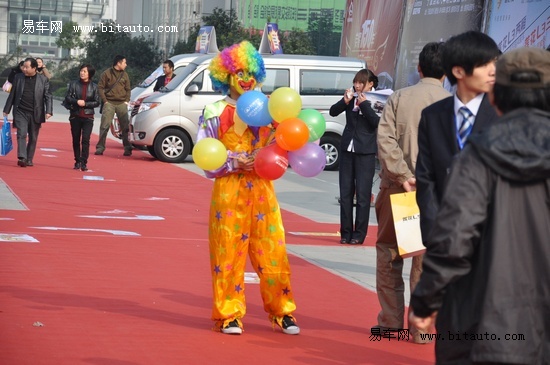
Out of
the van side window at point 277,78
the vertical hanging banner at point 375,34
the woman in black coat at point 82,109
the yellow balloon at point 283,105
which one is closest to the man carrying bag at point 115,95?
the van side window at point 277,78

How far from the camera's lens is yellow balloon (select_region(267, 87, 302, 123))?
24.0 ft

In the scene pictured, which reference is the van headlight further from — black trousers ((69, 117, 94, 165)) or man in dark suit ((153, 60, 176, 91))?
black trousers ((69, 117, 94, 165))

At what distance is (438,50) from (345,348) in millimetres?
1983

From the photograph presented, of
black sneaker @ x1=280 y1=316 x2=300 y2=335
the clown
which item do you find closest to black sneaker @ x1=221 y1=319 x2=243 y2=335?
the clown

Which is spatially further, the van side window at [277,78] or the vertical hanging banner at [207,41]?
the vertical hanging banner at [207,41]

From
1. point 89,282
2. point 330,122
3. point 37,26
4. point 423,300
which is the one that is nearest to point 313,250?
point 89,282

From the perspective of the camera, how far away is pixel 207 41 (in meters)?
32.0

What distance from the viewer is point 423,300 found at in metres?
3.87

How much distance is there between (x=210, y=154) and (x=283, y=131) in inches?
20.1

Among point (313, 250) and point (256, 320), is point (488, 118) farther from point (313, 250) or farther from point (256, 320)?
point (313, 250)

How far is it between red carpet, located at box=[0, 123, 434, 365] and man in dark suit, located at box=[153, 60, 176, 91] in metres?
9.05

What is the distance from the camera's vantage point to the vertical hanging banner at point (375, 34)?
78.6 ft

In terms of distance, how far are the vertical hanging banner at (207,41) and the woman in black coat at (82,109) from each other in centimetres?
1007

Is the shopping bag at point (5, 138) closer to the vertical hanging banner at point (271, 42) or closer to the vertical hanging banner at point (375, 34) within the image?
the vertical hanging banner at point (375, 34)
